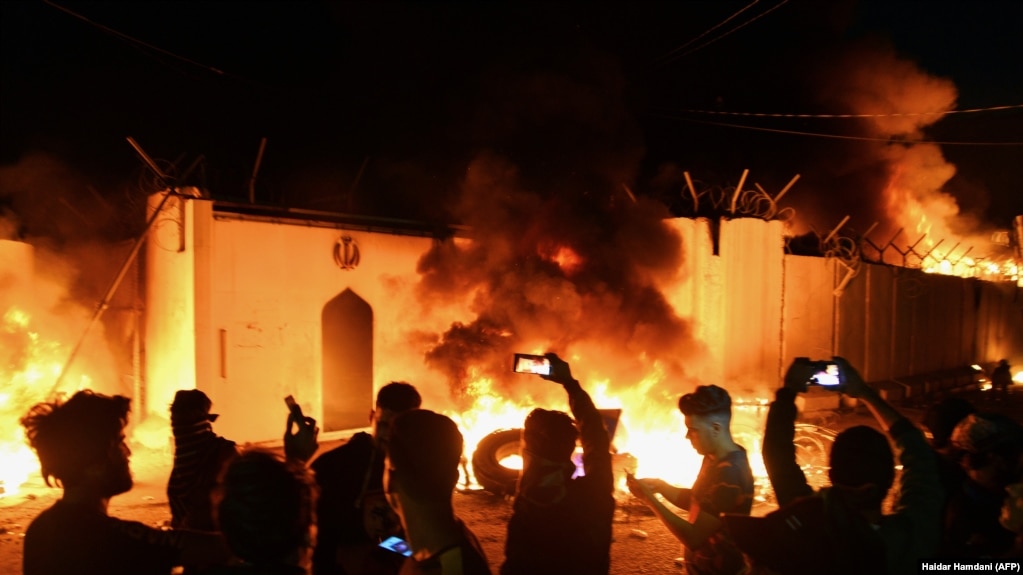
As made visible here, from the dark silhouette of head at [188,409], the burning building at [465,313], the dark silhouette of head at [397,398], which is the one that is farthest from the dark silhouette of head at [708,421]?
the burning building at [465,313]

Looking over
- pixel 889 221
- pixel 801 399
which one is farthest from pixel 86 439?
pixel 889 221

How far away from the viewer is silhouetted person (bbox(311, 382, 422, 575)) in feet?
9.78

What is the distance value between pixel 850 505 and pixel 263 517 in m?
2.04

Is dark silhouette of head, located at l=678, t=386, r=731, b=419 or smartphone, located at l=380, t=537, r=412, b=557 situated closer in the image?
smartphone, located at l=380, t=537, r=412, b=557

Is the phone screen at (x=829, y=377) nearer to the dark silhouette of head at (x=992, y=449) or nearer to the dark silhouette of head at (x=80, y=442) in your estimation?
the dark silhouette of head at (x=992, y=449)

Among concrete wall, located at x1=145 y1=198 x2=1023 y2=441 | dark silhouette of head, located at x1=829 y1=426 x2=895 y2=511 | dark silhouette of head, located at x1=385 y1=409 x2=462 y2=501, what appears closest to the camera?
dark silhouette of head, located at x1=385 y1=409 x2=462 y2=501

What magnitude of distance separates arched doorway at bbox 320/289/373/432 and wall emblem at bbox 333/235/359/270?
1.62ft

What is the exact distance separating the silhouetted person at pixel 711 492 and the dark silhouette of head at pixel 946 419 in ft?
4.81

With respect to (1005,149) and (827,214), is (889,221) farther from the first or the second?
(1005,149)

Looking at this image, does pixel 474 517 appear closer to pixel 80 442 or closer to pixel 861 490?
pixel 80 442

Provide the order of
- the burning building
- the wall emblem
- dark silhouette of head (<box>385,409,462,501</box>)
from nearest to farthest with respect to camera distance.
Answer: dark silhouette of head (<box>385,409,462,501</box>) < the burning building < the wall emblem

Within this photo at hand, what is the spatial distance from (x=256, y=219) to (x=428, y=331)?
3.60 metres

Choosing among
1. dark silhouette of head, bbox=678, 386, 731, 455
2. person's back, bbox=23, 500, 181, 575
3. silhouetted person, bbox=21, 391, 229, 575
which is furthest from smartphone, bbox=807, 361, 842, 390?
person's back, bbox=23, 500, 181, 575

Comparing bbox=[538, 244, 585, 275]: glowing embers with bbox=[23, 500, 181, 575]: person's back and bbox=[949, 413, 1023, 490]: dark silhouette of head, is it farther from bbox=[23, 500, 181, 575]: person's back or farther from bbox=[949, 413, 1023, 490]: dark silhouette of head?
bbox=[23, 500, 181, 575]: person's back
